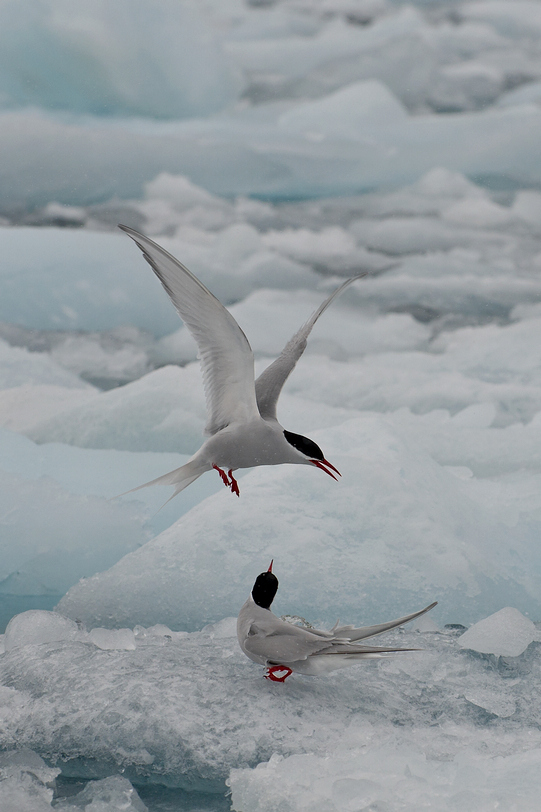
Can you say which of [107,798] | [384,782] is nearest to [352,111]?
[384,782]

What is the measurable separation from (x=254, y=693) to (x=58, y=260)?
5.07 metres

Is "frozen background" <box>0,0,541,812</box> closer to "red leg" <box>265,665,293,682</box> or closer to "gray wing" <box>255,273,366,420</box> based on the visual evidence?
"red leg" <box>265,665,293,682</box>

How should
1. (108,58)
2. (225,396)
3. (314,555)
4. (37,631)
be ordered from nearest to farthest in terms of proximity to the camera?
(225,396) < (37,631) < (314,555) < (108,58)

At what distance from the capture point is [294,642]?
191 cm

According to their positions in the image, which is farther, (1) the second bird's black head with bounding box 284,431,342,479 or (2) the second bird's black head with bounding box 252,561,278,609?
(2) the second bird's black head with bounding box 252,561,278,609

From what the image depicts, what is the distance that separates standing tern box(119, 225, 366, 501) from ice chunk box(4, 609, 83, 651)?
94 centimetres

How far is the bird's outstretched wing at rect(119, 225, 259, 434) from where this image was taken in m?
1.72

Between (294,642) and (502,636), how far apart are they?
2.91ft

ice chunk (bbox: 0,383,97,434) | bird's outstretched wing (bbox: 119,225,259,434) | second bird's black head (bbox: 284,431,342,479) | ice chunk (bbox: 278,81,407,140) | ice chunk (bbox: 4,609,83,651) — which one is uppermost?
bird's outstretched wing (bbox: 119,225,259,434)

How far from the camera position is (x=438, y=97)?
7.42m

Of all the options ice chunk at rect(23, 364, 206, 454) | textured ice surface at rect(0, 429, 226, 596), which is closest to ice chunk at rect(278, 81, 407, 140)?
ice chunk at rect(23, 364, 206, 454)

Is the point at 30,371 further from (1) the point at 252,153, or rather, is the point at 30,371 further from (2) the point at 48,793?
(2) the point at 48,793

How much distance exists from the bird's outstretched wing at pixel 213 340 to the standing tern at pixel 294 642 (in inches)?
19.8

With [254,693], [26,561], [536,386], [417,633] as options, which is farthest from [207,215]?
[254,693]
